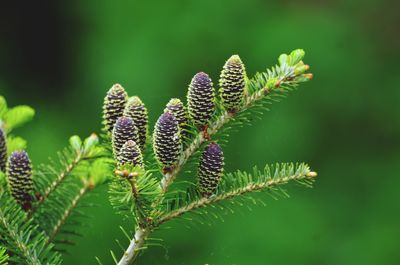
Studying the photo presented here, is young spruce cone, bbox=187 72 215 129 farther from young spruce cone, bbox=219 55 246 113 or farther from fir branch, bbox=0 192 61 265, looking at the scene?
fir branch, bbox=0 192 61 265

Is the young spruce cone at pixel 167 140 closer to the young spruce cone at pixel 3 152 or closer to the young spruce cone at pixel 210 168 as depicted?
the young spruce cone at pixel 210 168

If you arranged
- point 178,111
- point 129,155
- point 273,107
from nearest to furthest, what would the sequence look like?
point 129,155, point 178,111, point 273,107

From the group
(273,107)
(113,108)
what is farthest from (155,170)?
(273,107)

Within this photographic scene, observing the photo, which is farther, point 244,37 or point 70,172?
point 244,37

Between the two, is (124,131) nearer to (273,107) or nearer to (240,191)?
(240,191)

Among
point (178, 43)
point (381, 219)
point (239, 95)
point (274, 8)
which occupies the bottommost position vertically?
point (239, 95)

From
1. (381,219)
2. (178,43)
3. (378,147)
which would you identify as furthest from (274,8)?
(381,219)

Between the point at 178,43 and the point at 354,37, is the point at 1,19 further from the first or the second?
the point at 354,37
